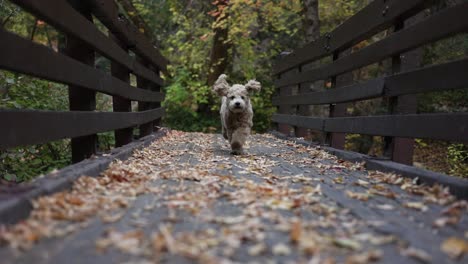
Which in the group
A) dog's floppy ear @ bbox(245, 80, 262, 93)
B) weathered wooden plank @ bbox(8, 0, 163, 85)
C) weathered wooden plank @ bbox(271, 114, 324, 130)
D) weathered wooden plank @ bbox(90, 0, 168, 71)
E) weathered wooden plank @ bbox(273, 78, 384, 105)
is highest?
weathered wooden plank @ bbox(90, 0, 168, 71)

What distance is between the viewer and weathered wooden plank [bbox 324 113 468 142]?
10.9 feet

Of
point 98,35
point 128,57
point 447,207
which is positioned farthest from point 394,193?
point 128,57

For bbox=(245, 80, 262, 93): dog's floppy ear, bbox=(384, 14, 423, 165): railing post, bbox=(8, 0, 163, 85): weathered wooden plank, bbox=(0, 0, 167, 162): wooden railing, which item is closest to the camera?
bbox=(0, 0, 167, 162): wooden railing

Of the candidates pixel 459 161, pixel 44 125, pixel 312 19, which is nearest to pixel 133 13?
pixel 312 19

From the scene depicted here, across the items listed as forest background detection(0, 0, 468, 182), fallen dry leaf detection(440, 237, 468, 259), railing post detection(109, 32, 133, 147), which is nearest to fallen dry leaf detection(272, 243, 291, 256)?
fallen dry leaf detection(440, 237, 468, 259)

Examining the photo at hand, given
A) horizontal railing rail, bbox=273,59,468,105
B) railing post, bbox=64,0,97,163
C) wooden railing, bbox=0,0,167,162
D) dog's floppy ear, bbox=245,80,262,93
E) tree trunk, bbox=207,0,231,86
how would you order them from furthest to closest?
tree trunk, bbox=207,0,231,86 < dog's floppy ear, bbox=245,80,262,93 < railing post, bbox=64,0,97,163 < horizontal railing rail, bbox=273,59,468,105 < wooden railing, bbox=0,0,167,162

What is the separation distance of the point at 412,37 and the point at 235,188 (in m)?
2.32

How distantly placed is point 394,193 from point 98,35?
338cm

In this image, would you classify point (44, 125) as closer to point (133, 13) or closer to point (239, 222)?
point (239, 222)

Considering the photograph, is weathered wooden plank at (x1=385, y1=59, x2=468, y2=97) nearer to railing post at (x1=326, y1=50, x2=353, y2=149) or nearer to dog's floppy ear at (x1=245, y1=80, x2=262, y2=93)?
railing post at (x1=326, y1=50, x2=353, y2=149)

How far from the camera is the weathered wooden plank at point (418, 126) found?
130 inches

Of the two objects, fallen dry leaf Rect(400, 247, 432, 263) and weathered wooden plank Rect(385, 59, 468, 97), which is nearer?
fallen dry leaf Rect(400, 247, 432, 263)

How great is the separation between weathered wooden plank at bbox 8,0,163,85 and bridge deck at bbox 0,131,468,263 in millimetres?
1311

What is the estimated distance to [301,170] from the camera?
15.6 feet
